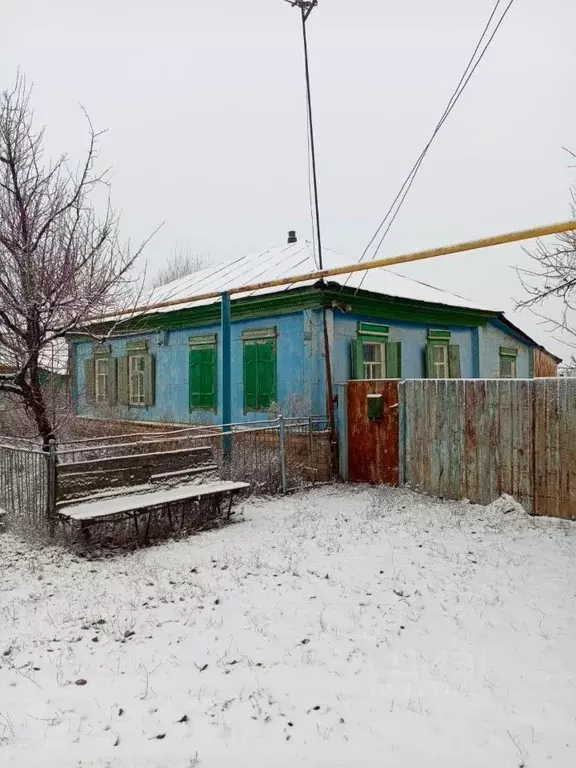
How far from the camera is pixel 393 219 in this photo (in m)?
8.87

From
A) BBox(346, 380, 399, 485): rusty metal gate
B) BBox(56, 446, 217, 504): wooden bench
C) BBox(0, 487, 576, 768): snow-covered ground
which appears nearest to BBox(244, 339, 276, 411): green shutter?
BBox(346, 380, 399, 485): rusty metal gate

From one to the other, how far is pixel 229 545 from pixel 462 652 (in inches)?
122

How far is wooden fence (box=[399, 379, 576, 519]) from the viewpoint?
23.6ft

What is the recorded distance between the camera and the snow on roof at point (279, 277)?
12.7 m

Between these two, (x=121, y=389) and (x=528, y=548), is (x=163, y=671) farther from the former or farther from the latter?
(x=121, y=389)

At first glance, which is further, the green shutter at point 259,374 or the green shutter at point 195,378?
the green shutter at point 195,378

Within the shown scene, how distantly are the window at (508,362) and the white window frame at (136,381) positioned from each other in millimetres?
10799

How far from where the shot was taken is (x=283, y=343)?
39.9 feet

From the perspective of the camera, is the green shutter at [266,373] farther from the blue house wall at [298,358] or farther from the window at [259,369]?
the blue house wall at [298,358]

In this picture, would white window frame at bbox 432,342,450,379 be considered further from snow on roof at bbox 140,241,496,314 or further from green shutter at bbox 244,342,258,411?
green shutter at bbox 244,342,258,411

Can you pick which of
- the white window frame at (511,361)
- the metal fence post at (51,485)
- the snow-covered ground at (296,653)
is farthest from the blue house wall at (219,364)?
the white window frame at (511,361)

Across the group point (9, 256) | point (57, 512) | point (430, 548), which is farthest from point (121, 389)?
point (430, 548)

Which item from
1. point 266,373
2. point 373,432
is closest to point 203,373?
point 266,373

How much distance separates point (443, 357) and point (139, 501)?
1053 cm
